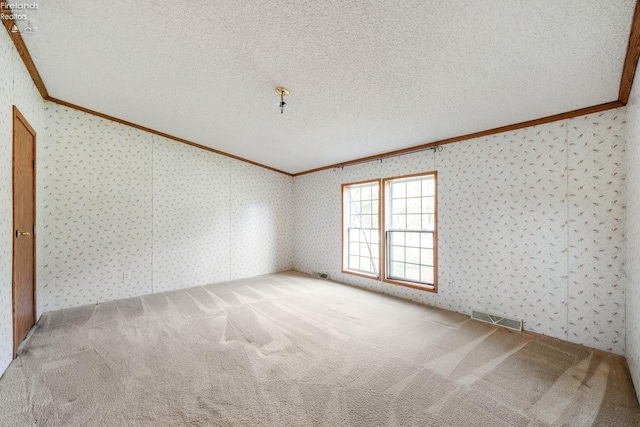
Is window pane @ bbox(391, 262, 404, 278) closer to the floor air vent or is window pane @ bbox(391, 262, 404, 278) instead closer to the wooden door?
the floor air vent

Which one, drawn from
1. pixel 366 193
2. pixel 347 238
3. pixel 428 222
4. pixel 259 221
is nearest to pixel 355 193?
pixel 366 193

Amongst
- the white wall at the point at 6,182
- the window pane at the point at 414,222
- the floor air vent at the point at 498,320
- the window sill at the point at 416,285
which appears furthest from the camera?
the window pane at the point at 414,222

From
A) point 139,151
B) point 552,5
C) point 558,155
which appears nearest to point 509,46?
point 552,5

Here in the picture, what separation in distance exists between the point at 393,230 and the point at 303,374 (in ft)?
9.19

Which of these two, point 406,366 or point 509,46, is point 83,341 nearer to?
point 406,366

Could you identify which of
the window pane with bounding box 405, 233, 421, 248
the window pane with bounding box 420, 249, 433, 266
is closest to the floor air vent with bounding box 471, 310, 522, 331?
the window pane with bounding box 420, 249, 433, 266

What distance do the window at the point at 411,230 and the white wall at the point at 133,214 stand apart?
2.84m

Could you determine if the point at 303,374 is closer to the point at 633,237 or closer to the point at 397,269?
the point at 397,269

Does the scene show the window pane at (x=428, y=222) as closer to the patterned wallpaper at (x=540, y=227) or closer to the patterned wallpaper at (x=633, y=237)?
the patterned wallpaper at (x=540, y=227)

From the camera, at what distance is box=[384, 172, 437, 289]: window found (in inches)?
150

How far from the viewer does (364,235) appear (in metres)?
4.84

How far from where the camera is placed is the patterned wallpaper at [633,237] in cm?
187

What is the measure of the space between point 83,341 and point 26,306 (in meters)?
0.86

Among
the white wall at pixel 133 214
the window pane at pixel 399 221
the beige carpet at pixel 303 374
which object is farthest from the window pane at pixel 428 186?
the white wall at pixel 133 214
